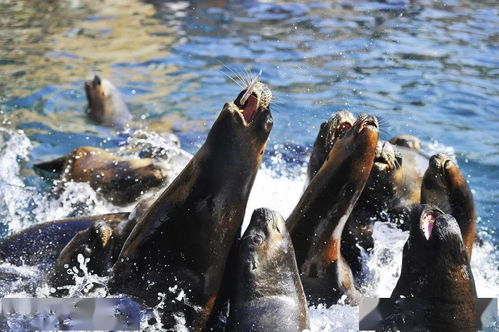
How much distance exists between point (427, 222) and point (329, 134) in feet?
3.75

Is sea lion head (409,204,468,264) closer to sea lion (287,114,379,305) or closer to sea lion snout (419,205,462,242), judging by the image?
sea lion snout (419,205,462,242)

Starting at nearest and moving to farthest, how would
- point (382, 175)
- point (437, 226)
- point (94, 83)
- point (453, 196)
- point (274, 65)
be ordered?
1. point (437, 226)
2. point (453, 196)
3. point (382, 175)
4. point (94, 83)
5. point (274, 65)

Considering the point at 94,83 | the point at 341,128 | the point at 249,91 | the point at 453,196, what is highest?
the point at 249,91

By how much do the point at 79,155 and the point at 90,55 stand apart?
5652mm

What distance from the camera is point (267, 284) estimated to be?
3895mm

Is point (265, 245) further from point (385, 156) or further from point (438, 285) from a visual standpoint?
point (385, 156)

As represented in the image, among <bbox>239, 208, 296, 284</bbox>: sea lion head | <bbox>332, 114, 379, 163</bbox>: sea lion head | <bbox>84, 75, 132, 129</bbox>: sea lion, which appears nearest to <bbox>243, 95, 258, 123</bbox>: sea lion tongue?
<bbox>239, 208, 296, 284</bbox>: sea lion head

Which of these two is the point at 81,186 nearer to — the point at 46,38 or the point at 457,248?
the point at 457,248

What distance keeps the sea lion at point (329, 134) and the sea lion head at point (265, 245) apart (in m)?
1.06

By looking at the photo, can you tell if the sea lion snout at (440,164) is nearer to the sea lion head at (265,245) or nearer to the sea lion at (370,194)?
the sea lion at (370,194)

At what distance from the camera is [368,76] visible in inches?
436

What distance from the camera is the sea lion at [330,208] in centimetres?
438

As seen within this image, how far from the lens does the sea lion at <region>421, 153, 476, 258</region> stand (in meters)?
4.93

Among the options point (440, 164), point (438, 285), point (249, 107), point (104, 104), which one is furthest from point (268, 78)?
point (438, 285)
